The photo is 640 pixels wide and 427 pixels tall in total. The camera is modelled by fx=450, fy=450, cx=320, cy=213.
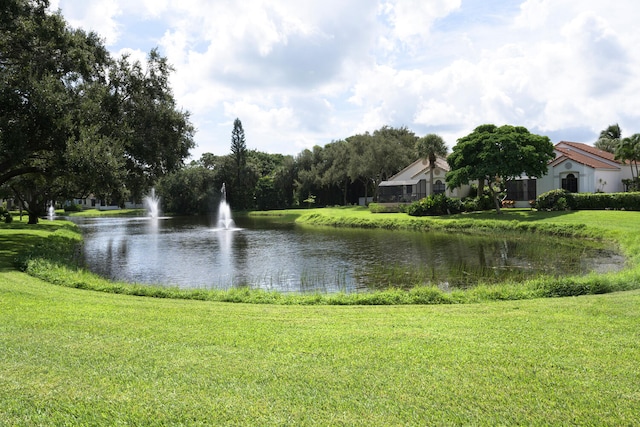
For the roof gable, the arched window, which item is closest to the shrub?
the roof gable

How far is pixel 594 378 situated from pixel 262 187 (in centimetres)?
7578

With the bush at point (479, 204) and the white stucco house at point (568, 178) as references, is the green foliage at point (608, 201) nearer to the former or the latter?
the white stucco house at point (568, 178)

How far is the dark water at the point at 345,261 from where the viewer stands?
52.1ft

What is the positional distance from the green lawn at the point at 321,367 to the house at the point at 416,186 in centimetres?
4467

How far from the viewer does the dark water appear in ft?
52.1

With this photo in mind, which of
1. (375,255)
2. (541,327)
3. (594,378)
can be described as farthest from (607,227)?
(594,378)

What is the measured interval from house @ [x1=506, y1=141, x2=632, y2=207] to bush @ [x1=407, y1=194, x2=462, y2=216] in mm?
7009

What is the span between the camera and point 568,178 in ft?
142

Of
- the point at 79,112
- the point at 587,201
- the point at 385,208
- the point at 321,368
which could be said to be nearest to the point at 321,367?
the point at 321,368

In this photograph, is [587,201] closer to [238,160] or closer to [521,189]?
[521,189]

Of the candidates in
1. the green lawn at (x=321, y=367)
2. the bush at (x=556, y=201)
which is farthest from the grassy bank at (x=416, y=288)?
the bush at (x=556, y=201)

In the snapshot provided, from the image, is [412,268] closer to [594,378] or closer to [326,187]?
Result: [594,378]

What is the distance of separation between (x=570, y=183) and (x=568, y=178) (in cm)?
51

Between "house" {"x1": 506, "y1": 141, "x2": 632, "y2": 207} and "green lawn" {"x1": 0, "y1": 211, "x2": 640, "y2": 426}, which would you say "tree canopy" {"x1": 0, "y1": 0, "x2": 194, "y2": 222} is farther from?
"house" {"x1": 506, "y1": 141, "x2": 632, "y2": 207}
